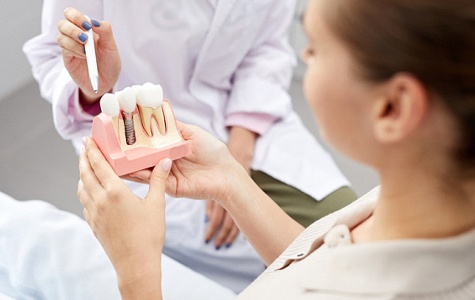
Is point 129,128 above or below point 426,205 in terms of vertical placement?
below

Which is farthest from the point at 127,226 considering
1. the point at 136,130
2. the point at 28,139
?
the point at 28,139

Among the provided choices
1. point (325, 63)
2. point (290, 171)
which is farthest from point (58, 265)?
point (325, 63)

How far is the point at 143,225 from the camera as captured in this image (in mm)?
673

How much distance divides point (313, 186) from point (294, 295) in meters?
0.54

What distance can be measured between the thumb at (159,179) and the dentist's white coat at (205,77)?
34 centimetres

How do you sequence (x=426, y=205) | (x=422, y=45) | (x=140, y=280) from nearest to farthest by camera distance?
(x=422, y=45), (x=426, y=205), (x=140, y=280)

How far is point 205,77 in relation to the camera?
1155mm

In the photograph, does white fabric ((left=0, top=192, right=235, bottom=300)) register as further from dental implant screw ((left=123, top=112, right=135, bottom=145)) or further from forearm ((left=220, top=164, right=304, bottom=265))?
dental implant screw ((left=123, top=112, right=135, bottom=145))

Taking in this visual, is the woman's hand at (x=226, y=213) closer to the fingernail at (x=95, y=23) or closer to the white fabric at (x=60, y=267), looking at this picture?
the white fabric at (x=60, y=267)

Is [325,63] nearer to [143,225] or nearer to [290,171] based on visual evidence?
[143,225]

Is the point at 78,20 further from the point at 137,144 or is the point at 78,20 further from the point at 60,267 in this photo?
the point at 60,267

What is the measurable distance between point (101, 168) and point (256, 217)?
0.24 m

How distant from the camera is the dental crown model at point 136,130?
2.43 feet

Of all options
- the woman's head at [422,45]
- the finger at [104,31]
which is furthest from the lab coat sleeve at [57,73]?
the woman's head at [422,45]
